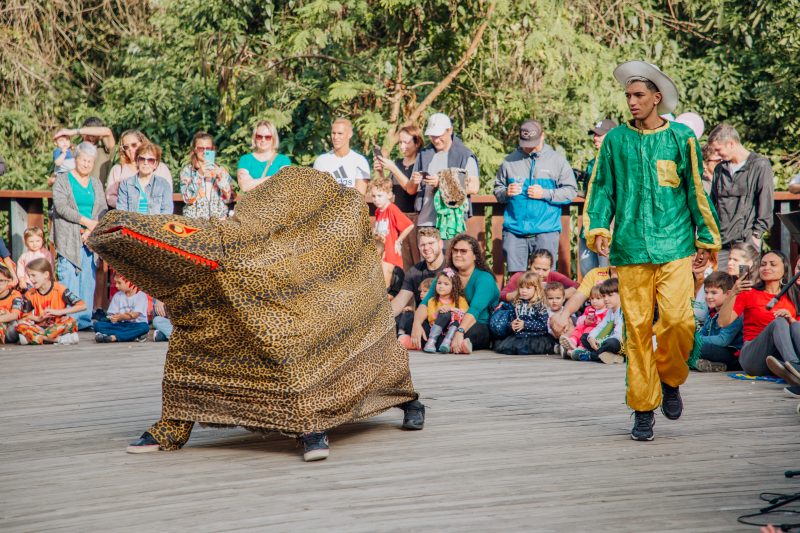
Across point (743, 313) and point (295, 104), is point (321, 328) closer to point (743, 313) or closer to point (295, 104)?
point (743, 313)

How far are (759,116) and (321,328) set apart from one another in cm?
1196

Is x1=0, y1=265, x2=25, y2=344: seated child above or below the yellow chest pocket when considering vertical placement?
below

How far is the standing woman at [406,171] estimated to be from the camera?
10.7 meters

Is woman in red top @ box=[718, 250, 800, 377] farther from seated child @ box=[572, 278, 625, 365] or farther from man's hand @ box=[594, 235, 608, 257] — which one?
man's hand @ box=[594, 235, 608, 257]

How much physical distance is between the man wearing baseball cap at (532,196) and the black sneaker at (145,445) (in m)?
5.28

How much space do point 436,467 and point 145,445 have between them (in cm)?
148

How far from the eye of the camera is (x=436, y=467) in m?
5.16

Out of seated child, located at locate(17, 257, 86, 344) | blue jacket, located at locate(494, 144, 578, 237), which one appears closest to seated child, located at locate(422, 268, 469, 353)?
blue jacket, located at locate(494, 144, 578, 237)

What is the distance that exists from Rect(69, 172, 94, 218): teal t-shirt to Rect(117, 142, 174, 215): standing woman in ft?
1.44

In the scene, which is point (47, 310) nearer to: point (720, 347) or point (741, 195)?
point (720, 347)

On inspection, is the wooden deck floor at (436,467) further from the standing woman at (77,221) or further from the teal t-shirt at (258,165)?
the standing woman at (77,221)

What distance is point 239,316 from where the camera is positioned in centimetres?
525

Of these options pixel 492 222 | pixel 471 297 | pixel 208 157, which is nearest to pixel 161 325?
pixel 208 157

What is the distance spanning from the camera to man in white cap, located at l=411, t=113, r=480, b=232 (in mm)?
10391
